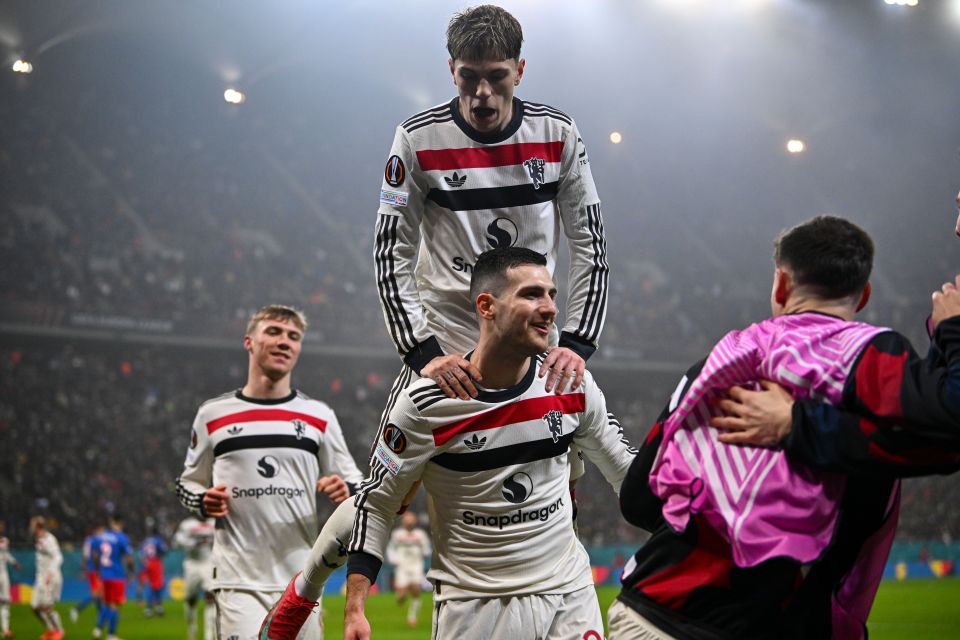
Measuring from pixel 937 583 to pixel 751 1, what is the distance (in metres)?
15.7

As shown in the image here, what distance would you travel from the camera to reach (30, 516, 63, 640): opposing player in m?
15.1

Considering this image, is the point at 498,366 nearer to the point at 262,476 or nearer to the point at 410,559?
the point at 262,476

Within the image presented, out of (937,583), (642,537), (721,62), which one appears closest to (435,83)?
(721,62)

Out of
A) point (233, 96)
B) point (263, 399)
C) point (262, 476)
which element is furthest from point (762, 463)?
point (233, 96)

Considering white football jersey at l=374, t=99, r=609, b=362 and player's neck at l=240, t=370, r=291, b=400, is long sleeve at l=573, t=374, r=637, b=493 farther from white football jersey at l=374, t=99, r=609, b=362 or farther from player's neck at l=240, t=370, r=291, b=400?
player's neck at l=240, t=370, r=291, b=400

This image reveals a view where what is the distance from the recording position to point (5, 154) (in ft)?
87.0

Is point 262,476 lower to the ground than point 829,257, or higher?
lower

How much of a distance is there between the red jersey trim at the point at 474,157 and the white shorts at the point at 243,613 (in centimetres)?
330

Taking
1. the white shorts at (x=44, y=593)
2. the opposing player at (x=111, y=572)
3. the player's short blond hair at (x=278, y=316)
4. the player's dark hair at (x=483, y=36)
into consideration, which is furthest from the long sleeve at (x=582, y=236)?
the white shorts at (x=44, y=593)

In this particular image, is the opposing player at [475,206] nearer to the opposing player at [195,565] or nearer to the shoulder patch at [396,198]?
the shoulder patch at [396,198]

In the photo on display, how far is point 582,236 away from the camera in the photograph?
4254 mm

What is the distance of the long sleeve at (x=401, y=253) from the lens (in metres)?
3.93

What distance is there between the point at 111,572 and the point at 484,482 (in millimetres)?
12653

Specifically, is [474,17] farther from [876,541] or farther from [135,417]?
[135,417]
